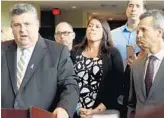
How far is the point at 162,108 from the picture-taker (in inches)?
62.1

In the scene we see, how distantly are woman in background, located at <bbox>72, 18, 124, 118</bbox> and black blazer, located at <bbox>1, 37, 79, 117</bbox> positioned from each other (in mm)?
589

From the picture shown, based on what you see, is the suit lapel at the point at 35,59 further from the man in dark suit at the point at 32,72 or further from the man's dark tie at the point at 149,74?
the man's dark tie at the point at 149,74

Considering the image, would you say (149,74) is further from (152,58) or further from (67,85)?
(67,85)

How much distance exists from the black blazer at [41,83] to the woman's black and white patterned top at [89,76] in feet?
1.91

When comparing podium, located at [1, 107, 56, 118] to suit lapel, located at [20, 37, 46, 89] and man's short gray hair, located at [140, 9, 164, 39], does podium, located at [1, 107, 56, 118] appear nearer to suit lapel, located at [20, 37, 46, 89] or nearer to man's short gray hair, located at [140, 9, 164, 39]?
suit lapel, located at [20, 37, 46, 89]

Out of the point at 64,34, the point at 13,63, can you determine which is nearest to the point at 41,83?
the point at 13,63

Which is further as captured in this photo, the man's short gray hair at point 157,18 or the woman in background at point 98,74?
the woman in background at point 98,74

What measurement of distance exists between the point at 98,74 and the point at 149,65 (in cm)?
56

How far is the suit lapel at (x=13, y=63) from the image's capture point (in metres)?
2.05

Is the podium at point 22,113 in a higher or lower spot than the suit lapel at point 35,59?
lower

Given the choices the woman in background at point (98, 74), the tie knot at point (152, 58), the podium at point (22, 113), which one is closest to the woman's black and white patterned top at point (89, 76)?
the woman in background at point (98, 74)

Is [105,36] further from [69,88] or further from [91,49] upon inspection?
[69,88]

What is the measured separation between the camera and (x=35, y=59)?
210 cm

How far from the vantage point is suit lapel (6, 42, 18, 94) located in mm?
2051
